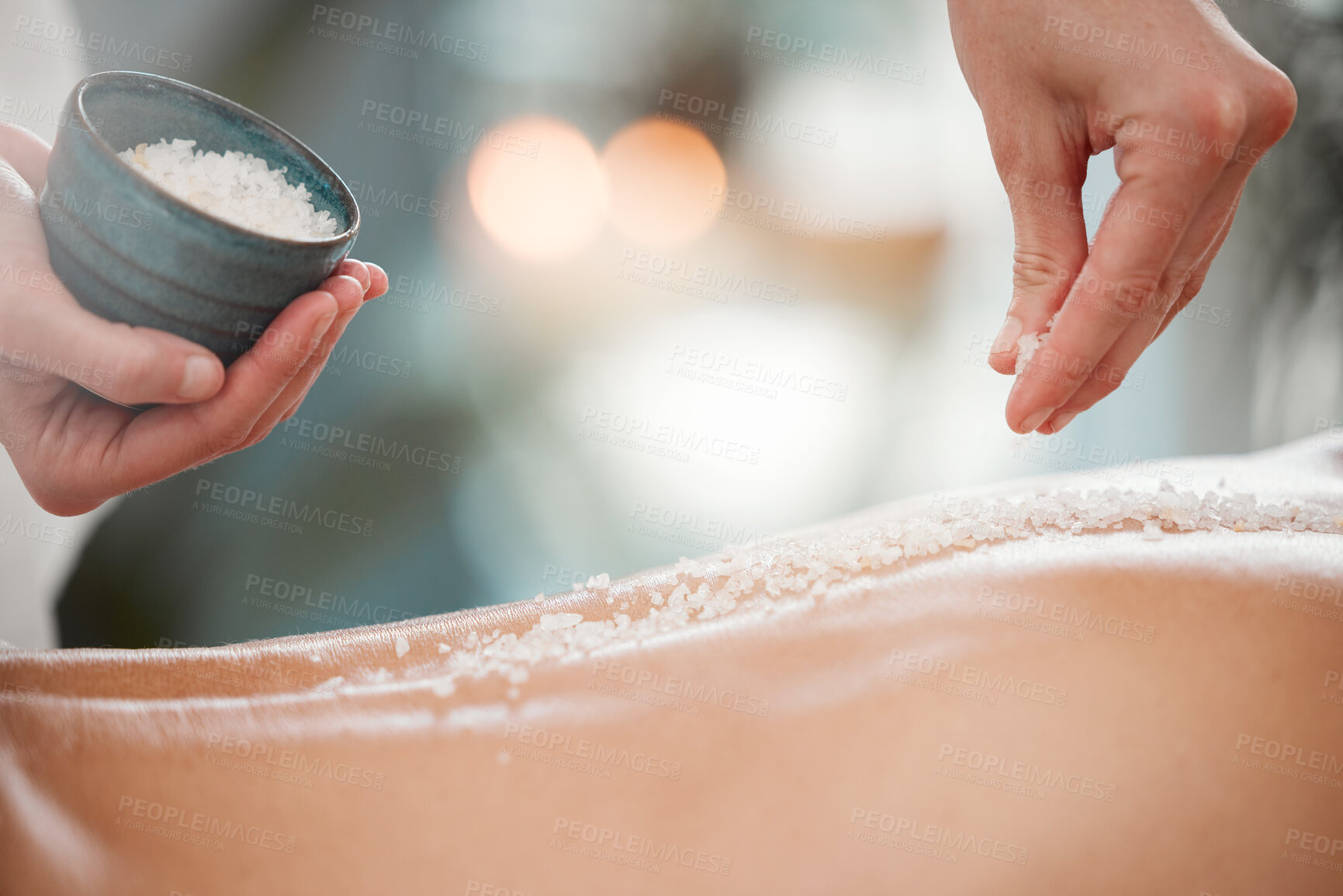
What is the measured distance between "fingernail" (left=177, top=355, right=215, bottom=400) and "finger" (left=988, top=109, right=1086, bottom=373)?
778mm

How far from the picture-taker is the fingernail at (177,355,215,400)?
618 mm

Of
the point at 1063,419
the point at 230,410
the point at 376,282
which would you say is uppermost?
the point at 1063,419

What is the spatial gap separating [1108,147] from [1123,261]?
0.47 ft

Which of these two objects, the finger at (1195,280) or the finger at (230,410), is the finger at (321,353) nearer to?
the finger at (230,410)

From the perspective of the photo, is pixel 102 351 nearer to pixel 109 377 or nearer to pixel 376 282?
pixel 109 377

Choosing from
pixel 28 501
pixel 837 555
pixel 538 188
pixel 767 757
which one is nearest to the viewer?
pixel 767 757

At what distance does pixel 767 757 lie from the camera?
501mm

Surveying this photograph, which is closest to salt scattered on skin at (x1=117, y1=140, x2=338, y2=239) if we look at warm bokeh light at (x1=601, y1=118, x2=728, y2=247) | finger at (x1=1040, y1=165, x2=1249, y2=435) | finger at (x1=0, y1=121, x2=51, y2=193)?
finger at (x1=0, y1=121, x2=51, y2=193)

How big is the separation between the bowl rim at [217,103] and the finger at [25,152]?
8.7 inches

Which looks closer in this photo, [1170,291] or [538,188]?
[1170,291]

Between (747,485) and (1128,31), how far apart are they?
5.96 feet

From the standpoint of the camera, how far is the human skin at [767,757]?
0.48m

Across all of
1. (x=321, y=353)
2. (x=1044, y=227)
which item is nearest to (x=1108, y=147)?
(x=1044, y=227)

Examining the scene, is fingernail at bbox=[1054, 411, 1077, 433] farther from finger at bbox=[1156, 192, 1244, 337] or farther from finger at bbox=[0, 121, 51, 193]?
finger at bbox=[0, 121, 51, 193]
